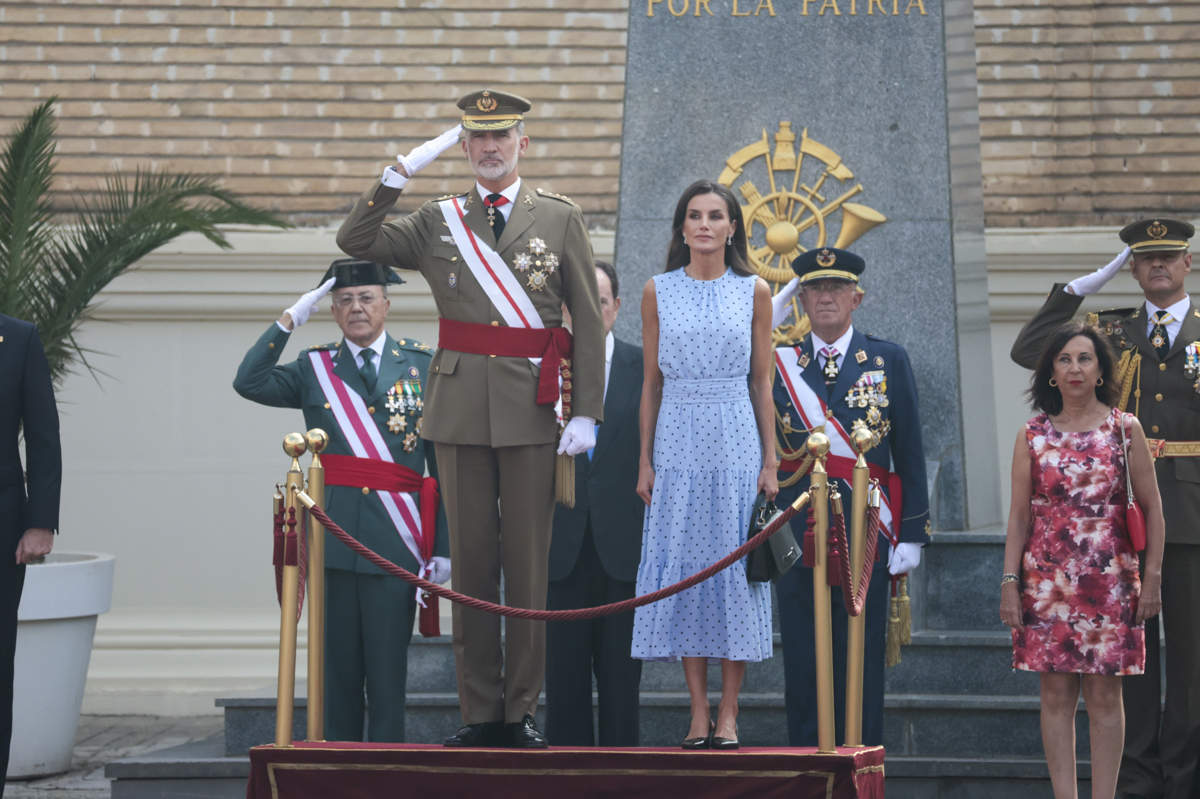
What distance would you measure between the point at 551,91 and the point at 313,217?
4.89 ft

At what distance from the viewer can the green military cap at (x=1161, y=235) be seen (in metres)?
5.89

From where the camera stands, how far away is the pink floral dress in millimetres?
5254

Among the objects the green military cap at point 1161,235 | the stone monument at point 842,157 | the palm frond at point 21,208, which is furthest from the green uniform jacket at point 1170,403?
the palm frond at point 21,208

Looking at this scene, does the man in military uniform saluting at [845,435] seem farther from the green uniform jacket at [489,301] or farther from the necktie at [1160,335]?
the green uniform jacket at [489,301]

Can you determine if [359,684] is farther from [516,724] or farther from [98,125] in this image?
[98,125]

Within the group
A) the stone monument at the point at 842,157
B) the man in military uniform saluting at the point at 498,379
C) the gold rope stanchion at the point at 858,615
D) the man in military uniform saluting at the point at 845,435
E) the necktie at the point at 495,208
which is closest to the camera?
the gold rope stanchion at the point at 858,615

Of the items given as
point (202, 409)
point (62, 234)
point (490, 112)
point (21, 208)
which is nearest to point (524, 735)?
point (490, 112)

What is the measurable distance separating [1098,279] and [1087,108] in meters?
4.30

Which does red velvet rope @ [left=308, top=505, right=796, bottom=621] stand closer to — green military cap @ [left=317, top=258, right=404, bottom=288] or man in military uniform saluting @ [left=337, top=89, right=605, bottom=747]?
man in military uniform saluting @ [left=337, top=89, right=605, bottom=747]

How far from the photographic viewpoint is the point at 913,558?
18.6ft

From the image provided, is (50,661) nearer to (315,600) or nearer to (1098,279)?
(315,600)

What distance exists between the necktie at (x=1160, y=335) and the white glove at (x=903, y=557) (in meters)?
1.06

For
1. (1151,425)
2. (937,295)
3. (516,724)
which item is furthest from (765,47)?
(516,724)

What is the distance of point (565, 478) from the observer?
4953 millimetres
